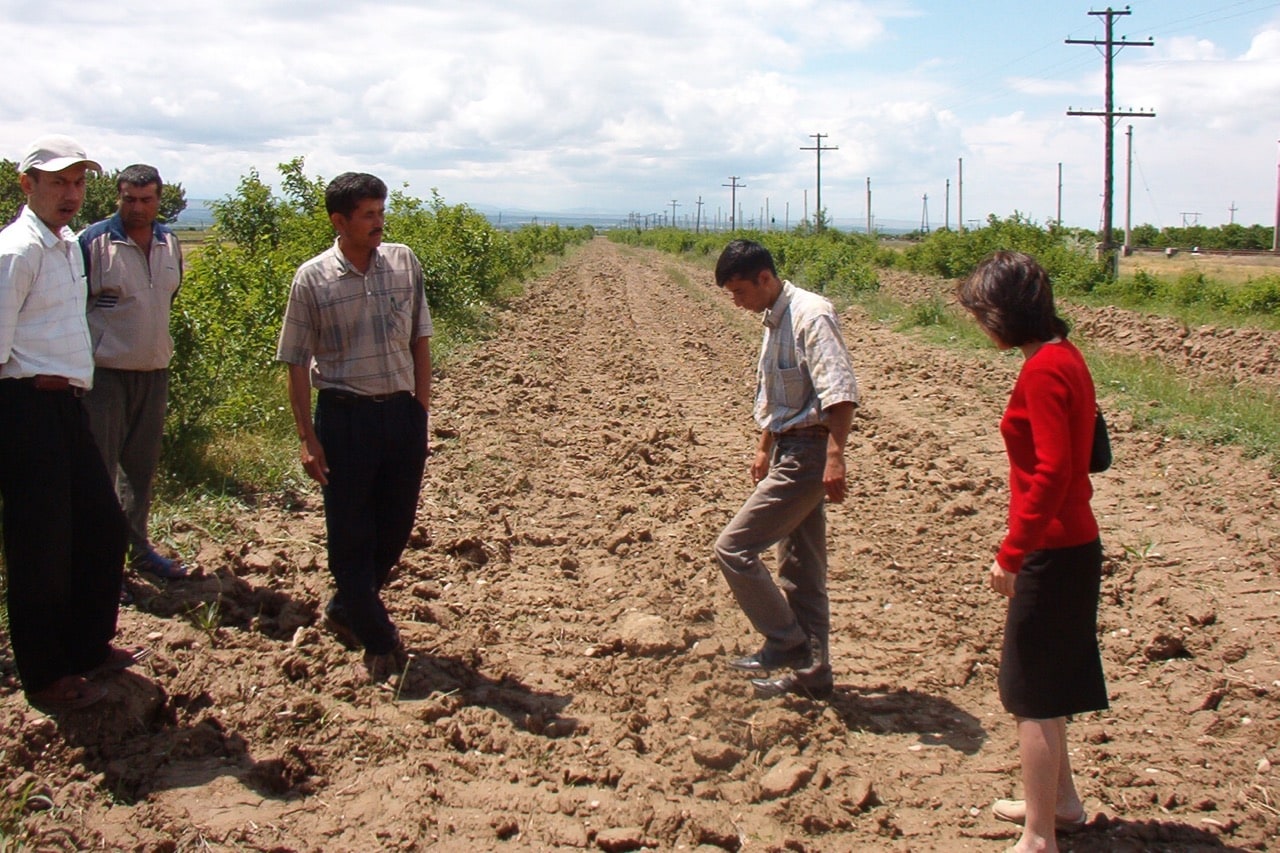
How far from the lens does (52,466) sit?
3.73 m

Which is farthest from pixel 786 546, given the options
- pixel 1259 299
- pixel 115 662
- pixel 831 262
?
pixel 831 262

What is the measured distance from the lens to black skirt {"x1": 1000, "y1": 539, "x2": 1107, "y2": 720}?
3191mm

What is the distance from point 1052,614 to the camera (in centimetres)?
320

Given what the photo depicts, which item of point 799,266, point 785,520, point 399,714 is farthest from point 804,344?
point 799,266

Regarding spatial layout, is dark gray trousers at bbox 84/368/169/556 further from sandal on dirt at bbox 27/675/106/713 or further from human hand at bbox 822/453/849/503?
human hand at bbox 822/453/849/503

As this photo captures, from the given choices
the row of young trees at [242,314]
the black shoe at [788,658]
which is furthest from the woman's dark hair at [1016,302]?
the row of young trees at [242,314]

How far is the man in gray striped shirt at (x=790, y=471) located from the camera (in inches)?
162

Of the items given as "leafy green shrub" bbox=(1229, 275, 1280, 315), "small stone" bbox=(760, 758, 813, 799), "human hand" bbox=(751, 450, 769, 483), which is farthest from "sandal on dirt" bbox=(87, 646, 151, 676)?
"leafy green shrub" bbox=(1229, 275, 1280, 315)

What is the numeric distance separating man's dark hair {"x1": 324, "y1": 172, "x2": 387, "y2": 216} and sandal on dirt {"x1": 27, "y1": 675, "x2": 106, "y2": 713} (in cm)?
188

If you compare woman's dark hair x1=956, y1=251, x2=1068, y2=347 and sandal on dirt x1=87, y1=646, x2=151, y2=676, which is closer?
woman's dark hair x1=956, y1=251, x2=1068, y2=347

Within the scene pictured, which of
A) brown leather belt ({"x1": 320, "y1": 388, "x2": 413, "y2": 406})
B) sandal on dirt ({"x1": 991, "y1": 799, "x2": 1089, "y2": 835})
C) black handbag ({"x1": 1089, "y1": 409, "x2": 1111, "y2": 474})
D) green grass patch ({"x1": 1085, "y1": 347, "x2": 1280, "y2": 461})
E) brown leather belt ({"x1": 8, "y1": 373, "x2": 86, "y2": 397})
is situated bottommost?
sandal on dirt ({"x1": 991, "y1": 799, "x2": 1089, "y2": 835})

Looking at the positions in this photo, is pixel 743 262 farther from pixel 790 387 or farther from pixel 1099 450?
pixel 1099 450

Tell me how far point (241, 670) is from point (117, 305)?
1702 mm

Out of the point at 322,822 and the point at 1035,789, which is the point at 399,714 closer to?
the point at 322,822
